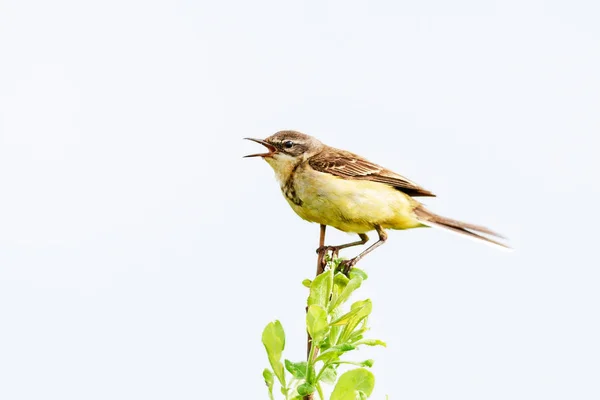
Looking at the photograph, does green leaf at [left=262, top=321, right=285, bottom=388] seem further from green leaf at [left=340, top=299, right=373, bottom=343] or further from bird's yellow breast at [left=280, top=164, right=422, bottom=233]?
bird's yellow breast at [left=280, top=164, right=422, bottom=233]

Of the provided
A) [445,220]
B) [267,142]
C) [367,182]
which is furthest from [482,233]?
[267,142]

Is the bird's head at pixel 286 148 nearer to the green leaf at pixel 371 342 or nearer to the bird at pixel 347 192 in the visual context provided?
the bird at pixel 347 192

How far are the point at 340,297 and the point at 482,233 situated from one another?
451cm

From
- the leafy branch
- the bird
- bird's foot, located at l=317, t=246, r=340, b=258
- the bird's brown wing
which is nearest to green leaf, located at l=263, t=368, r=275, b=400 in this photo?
the leafy branch

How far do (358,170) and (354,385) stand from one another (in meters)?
5.05

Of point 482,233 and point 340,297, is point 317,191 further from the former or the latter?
point 340,297

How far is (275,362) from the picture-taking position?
315 cm

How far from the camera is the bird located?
23.6 feet

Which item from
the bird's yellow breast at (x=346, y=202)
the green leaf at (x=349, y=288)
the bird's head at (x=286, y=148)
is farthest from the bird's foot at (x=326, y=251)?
the bird's head at (x=286, y=148)

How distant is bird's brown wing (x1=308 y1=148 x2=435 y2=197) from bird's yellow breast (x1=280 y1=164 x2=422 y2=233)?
0.09 m

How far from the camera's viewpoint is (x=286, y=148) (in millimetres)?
7695

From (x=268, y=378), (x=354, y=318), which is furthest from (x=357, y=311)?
(x=268, y=378)

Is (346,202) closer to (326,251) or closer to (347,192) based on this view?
(347,192)

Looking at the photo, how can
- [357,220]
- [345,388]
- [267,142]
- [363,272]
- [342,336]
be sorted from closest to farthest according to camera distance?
[345,388] → [342,336] → [363,272] → [357,220] → [267,142]
